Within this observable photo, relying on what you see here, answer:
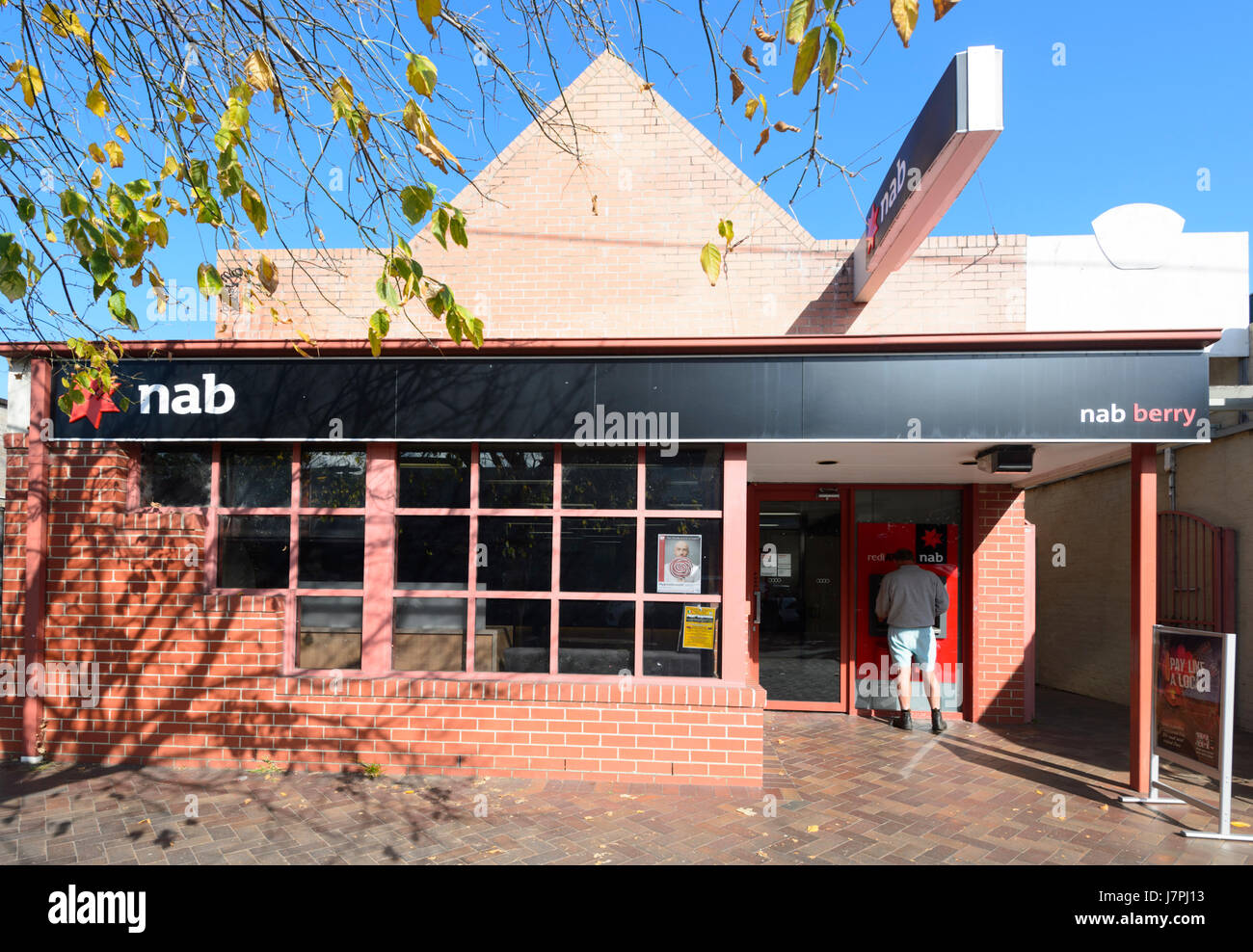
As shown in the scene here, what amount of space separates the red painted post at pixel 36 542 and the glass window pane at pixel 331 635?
208 centimetres

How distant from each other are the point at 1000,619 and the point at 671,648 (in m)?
3.94

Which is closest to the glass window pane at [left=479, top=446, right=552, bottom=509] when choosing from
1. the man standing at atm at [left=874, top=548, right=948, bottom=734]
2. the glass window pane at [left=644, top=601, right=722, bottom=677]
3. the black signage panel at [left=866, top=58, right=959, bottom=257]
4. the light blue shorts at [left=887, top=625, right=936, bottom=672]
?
the glass window pane at [left=644, top=601, right=722, bottom=677]

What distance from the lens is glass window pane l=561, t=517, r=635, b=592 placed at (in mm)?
6227

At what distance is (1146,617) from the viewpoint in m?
5.68

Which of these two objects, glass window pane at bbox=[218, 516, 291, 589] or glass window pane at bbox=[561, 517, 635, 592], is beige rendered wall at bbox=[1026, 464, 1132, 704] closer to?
glass window pane at bbox=[561, 517, 635, 592]

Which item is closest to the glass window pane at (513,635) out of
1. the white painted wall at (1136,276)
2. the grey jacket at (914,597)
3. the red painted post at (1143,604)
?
the grey jacket at (914,597)

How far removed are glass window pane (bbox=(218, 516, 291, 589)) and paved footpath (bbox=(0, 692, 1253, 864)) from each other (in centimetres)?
152

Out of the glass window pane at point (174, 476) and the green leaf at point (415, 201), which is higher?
the green leaf at point (415, 201)

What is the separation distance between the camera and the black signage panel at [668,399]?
564 cm

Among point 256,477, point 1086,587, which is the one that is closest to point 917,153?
point 256,477

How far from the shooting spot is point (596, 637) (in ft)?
20.4

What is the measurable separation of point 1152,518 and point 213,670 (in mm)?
7335

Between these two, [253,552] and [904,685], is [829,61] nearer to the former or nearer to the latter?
[253,552]

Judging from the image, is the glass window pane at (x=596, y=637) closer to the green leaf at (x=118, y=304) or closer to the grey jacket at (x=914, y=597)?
the grey jacket at (x=914, y=597)
